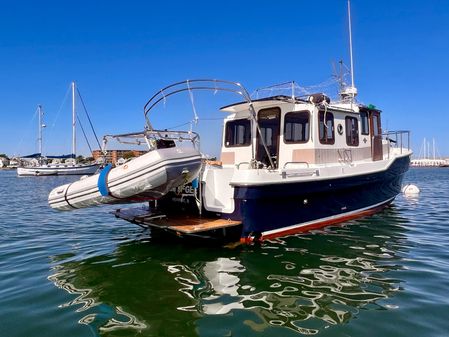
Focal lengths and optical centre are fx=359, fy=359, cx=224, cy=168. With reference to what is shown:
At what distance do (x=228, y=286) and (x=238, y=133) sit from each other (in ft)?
16.8

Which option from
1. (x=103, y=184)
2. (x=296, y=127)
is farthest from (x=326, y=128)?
(x=103, y=184)

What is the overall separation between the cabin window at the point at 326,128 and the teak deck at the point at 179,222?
3325mm

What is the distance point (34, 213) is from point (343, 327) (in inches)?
450

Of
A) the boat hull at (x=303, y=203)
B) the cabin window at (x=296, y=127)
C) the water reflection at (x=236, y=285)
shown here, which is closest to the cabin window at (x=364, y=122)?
the boat hull at (x=303, y=203)

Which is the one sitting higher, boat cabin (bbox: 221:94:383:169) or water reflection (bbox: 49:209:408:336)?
boat cabin (bbox: 221:94:383:169)

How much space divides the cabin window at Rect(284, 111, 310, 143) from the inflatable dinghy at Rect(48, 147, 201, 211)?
288 centimetres

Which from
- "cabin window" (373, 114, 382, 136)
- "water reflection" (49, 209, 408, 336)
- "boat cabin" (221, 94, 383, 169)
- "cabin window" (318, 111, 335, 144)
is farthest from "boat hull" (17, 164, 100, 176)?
"water reflection" (49, 209, 408, 336)

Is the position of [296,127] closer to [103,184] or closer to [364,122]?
[364,122]

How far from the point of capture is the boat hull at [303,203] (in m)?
6.56

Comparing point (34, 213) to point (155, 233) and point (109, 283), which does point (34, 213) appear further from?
point (109, 283)

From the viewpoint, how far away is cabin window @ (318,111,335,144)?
8.38 meters

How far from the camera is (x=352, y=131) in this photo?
9.62m

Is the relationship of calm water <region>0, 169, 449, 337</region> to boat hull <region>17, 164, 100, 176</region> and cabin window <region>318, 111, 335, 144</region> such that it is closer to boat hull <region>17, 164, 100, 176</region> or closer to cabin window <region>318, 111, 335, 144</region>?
cabin window <region>318, 111, 335, 144</region>

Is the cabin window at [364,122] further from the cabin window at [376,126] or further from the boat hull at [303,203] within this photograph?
the boat hull at [303,203]
